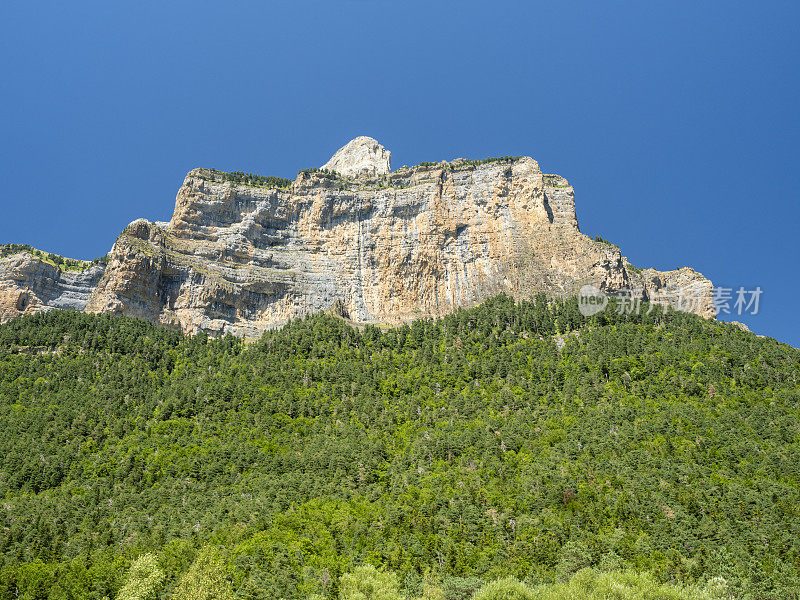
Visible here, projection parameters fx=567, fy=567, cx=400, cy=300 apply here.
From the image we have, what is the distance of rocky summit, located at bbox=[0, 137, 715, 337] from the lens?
171125 mm

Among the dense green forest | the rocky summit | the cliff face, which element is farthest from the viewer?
the rocky summit

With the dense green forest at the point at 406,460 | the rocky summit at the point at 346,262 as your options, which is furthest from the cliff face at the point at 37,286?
the dense green forest at the point at 406,460

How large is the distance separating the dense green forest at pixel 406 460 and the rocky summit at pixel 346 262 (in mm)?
21092

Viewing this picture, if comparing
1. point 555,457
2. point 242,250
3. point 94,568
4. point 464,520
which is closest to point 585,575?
point 464,520

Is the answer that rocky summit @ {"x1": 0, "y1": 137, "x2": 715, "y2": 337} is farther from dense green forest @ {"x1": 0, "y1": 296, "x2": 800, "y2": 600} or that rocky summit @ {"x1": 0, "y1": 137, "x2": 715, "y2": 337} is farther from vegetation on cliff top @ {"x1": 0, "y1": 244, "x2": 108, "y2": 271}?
dense green forest @ {"x1": 0, "y1": 296, "x2": 800, "y2": 600}

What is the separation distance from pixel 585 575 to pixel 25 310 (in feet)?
556

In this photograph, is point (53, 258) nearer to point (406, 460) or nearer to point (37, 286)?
point (37, 286)

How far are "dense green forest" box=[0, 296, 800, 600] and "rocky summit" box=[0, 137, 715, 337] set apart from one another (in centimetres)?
2109

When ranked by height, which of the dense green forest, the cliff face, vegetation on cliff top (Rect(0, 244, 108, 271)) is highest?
vegetation on cliff top (Rect(0, 244, 108, 271))

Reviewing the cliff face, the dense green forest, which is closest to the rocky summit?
the cliff face

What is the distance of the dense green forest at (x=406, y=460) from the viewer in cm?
7225

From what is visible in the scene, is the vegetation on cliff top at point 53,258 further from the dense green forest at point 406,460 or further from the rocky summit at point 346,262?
the dense green forest at point 406,460

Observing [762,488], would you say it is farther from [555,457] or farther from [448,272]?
[448,272]

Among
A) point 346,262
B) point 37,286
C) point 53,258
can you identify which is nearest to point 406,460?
point 346,262
